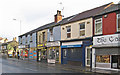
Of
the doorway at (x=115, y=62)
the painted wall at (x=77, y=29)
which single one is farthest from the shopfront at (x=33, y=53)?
the doorway at (x=115, y=62)

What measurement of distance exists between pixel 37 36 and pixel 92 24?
17005mm

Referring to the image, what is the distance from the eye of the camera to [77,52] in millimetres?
22219

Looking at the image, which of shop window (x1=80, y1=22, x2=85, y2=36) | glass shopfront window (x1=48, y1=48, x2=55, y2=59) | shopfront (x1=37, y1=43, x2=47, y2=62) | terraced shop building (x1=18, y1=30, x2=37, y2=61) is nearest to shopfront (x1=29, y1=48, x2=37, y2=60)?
terraced shop building (x1=18, y1=30, x2=37, y2=61)

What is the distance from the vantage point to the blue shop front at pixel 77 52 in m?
20.5

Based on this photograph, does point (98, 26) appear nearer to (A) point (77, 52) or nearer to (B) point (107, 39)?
(B) point (107, 39)

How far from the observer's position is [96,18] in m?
19.2

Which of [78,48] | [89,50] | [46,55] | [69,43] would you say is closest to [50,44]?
[46,55]

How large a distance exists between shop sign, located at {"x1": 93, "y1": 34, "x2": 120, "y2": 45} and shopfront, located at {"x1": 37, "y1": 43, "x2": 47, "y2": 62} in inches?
533

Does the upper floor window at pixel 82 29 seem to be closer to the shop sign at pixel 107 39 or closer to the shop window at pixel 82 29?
the shop window at pixel 82 29

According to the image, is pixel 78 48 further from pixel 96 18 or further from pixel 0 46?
pixel 0 46

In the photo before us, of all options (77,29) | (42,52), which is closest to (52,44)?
(42,52)

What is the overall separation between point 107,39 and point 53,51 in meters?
12.4

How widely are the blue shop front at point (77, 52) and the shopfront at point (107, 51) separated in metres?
1.18

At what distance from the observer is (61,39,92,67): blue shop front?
20453mm
